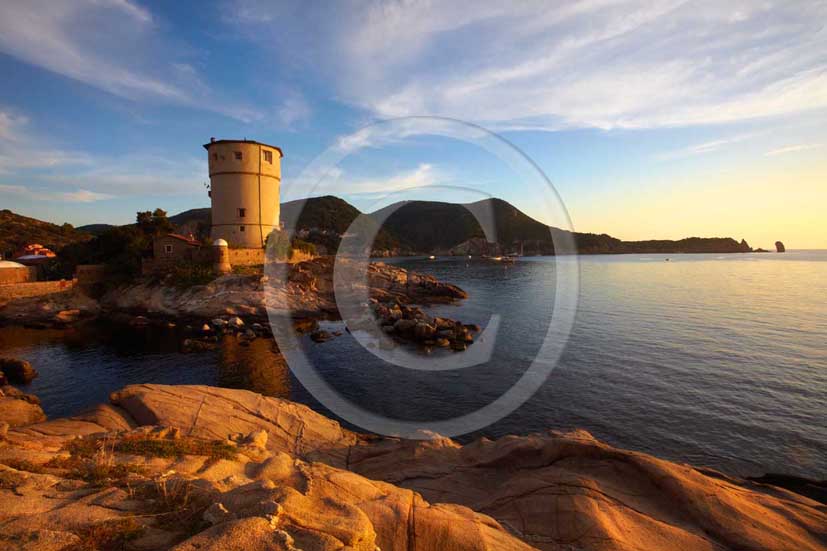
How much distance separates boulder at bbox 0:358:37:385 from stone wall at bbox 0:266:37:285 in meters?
27.9

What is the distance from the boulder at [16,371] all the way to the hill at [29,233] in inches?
2476

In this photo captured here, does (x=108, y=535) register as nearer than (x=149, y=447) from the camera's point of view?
Yes

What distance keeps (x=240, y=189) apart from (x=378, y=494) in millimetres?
52160

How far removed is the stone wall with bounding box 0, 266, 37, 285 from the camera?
45.8 m

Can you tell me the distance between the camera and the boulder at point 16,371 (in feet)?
83.4

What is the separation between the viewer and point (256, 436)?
47.8 ft

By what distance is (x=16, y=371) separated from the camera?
25547mm

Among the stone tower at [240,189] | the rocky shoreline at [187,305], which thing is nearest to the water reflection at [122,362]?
the rocky shoreline at [187,305]

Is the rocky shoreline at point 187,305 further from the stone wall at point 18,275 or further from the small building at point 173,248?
the stone wall at point 18,275

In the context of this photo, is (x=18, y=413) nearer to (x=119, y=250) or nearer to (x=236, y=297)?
(x=236, y=297)

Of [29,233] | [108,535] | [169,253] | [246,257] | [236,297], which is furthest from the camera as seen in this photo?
[29,233]

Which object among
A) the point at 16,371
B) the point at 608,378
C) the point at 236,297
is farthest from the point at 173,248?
the point at 608,378

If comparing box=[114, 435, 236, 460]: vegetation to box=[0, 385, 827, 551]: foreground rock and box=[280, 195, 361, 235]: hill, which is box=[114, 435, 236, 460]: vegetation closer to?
box=[0, 385, 827, 551]: foreground rock

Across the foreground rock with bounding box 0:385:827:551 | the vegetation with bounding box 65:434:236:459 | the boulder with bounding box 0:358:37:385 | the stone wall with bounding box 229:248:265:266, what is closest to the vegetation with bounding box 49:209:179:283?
the stone wall with bounding box 229:248:265:266
